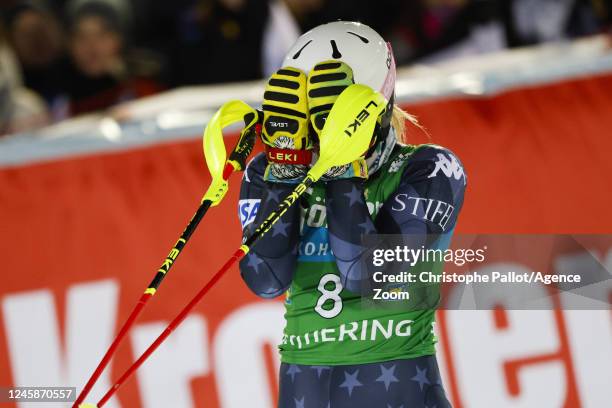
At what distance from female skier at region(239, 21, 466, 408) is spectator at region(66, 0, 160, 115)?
3.29 meters

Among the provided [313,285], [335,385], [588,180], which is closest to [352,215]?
[313,285]

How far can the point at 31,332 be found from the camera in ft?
15.4

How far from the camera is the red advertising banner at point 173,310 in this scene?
4.72 meters

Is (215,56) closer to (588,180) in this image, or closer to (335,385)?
(588,180)

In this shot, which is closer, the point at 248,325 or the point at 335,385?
the point at 335,385

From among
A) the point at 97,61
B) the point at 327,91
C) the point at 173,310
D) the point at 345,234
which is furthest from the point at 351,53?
the point at 97,61

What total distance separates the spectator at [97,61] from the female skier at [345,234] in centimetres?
329

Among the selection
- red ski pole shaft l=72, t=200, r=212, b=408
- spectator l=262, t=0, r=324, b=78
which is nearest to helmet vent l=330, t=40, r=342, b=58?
red ski pole shaft l=72, t=200, r=212, b=408

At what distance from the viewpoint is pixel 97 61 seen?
6484 millimetres

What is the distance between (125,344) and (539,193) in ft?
5.75

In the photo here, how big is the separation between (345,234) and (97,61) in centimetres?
376

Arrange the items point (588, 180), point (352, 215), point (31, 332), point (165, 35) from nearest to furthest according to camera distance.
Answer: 1. point (352, 215)
2. point (31, 332)
3. point (588, 180)
4. point (165, 35)

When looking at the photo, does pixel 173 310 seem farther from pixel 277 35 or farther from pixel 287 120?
pixel 277 35

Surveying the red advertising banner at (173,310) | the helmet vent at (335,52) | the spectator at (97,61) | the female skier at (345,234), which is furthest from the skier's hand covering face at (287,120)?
the spectator at (97,61)
